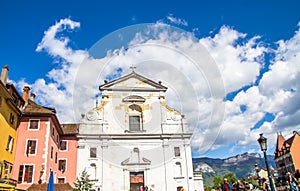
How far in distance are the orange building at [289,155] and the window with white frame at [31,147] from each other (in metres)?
51.4

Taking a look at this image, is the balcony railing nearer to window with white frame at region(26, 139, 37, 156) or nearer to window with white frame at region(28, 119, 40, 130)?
window with white frame at region(26, 139, 37, 156)

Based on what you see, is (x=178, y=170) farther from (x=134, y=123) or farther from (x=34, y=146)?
(x=34, y=146)

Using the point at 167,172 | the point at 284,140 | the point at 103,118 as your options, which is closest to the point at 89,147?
the point at 103,118

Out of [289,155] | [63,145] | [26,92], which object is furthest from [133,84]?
[289,155]

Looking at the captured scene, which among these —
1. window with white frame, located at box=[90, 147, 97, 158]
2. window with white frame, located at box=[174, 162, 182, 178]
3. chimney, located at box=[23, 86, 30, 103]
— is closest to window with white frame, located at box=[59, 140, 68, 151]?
window with white frame, located at box=[90, 147, 97, 158]

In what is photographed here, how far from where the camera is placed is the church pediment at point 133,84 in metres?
34.0

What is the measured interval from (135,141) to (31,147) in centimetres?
1242

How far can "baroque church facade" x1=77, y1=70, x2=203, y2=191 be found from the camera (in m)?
30.0

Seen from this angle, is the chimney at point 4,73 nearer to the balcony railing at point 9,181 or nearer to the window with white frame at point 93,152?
the balcony railing at point 9,181

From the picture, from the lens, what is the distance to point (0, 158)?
19.8m

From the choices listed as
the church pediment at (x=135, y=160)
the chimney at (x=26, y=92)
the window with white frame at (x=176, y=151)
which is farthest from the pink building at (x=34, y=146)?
the window with white frame at (x=176, y=151)

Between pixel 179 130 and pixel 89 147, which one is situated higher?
pixel 179 130

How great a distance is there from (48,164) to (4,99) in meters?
7.42

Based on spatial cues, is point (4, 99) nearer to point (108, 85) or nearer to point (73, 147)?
point (73, 147)
